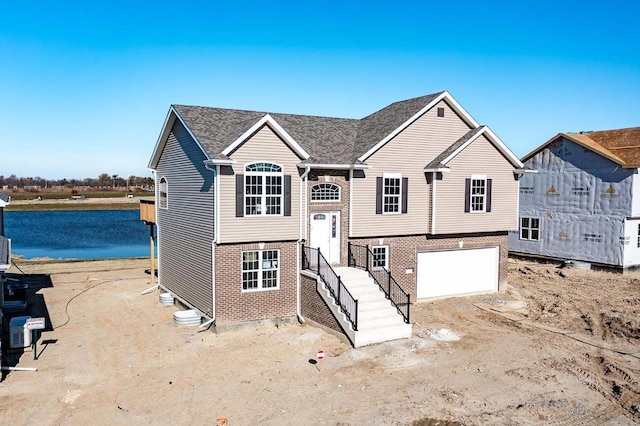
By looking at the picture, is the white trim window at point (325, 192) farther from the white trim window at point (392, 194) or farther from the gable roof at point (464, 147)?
the gable roof at point (464, 147)

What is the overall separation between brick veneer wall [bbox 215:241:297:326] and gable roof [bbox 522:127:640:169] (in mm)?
20403

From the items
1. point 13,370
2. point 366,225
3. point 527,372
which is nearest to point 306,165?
point 366,225

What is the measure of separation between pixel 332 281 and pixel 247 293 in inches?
117

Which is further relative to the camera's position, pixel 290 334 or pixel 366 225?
pixel 366 225

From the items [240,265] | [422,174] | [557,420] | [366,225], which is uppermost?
[422,174]

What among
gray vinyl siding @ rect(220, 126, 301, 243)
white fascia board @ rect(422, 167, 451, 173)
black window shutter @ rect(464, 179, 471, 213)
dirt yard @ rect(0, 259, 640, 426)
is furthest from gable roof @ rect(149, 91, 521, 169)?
dirt yard @ rect(0, 259, 640, 426)

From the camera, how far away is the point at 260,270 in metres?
17.7

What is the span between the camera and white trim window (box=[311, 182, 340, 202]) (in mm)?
19156

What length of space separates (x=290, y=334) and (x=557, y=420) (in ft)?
28.2

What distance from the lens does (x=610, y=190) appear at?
1123 inches

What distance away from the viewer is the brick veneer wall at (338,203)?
62.3 feet

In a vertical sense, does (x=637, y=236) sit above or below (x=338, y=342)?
above

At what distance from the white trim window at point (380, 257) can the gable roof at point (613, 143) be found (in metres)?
16.0

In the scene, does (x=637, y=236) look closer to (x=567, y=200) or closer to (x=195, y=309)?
(x=567, y=200)
